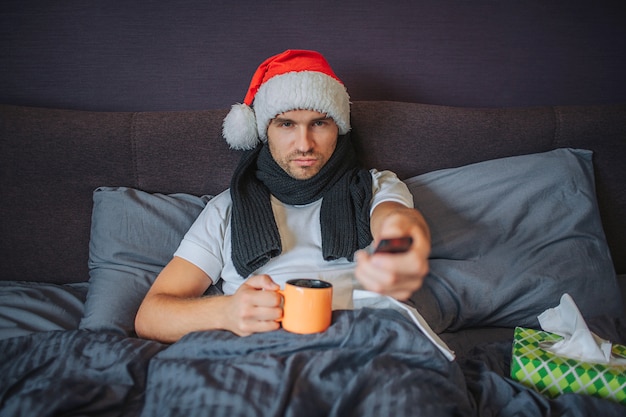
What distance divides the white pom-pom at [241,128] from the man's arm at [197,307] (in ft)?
1.34

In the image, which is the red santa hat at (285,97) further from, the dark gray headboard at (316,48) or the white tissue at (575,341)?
the white tissue at (575,341)

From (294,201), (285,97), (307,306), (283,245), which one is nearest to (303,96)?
(285,97)

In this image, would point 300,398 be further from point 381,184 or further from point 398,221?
point 381,184

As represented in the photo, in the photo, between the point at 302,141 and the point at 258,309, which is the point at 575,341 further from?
the point at 302,141

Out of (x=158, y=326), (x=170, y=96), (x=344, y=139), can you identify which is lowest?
(x=158, y=326)

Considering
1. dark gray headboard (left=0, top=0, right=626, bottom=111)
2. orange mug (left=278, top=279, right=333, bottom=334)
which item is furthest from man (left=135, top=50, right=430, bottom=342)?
dark gray headboard (left=0, top=0, right=626, bottom=111)

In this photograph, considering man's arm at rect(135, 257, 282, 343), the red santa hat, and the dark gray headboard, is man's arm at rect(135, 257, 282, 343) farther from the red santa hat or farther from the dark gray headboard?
the dark gray headboard

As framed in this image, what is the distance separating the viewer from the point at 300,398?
76 centimetres

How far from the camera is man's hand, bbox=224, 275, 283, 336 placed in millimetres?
936

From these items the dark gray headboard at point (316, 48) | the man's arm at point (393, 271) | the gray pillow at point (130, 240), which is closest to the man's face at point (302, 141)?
the gray pillow at point (130, 240)

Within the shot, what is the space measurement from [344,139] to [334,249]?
39 centimetres

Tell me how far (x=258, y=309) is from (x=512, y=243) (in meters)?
0.86

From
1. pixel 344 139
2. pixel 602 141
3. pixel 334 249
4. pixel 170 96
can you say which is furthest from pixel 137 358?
pixel 602 141

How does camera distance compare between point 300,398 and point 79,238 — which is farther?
point 79,238
